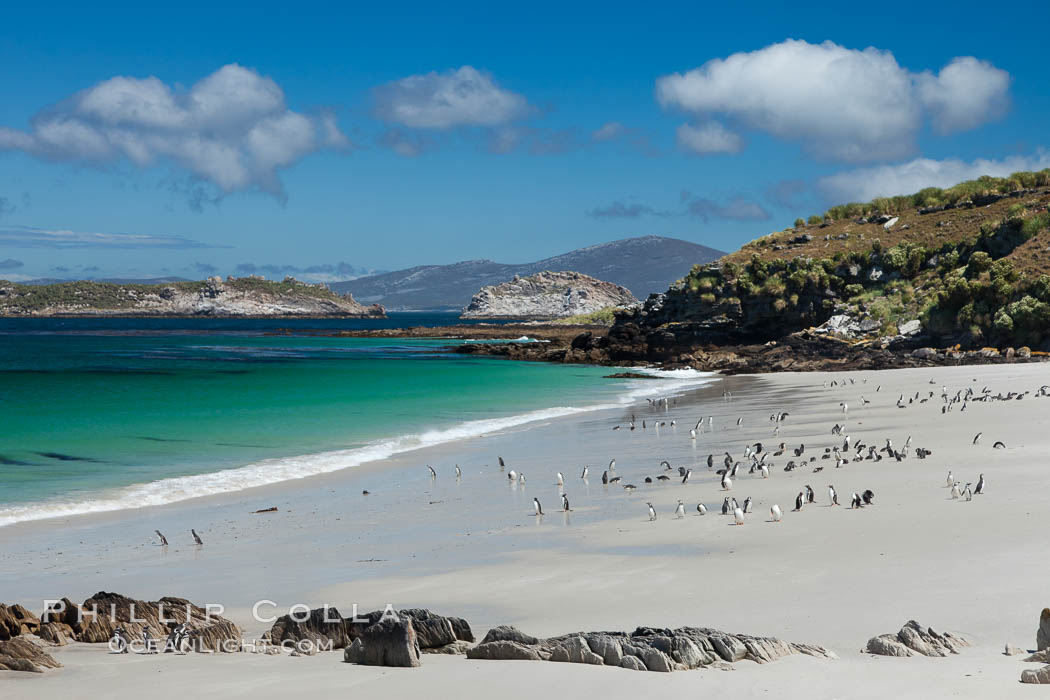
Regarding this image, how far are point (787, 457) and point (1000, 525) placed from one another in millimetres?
7528

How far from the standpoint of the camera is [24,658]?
569cm

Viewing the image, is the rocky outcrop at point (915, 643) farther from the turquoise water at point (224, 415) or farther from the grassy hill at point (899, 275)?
the grassy hill at point (899, 275)

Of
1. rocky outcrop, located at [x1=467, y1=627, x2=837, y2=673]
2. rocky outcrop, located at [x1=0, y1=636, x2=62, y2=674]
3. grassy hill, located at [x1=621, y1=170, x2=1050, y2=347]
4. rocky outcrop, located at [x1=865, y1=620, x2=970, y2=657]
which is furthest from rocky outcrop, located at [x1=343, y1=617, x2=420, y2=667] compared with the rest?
grassy hill, located at [x1=621, y1=170, x2=1050, y2=347]

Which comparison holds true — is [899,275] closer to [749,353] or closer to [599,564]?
[749,353]

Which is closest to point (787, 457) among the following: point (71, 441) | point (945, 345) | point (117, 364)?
point (71, 441)

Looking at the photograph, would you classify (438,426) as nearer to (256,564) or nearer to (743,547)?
(256,564)

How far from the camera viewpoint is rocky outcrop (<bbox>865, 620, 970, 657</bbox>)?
17.7 feet

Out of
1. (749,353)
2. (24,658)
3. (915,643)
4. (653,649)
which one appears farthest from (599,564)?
(749,353)

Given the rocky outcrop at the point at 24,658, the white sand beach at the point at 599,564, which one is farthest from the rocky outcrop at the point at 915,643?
the rocky outcrop at the point at 24,658

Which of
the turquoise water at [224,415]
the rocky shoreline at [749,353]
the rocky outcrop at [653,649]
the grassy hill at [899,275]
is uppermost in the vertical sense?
the grassy hill at [899,275]

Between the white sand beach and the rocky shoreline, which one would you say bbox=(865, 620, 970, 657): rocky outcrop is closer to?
the white sand beach

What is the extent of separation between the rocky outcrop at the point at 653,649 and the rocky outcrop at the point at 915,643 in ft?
1.06

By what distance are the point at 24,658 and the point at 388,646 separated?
2503 millimetres

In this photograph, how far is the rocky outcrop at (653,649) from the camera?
5.20 meters
